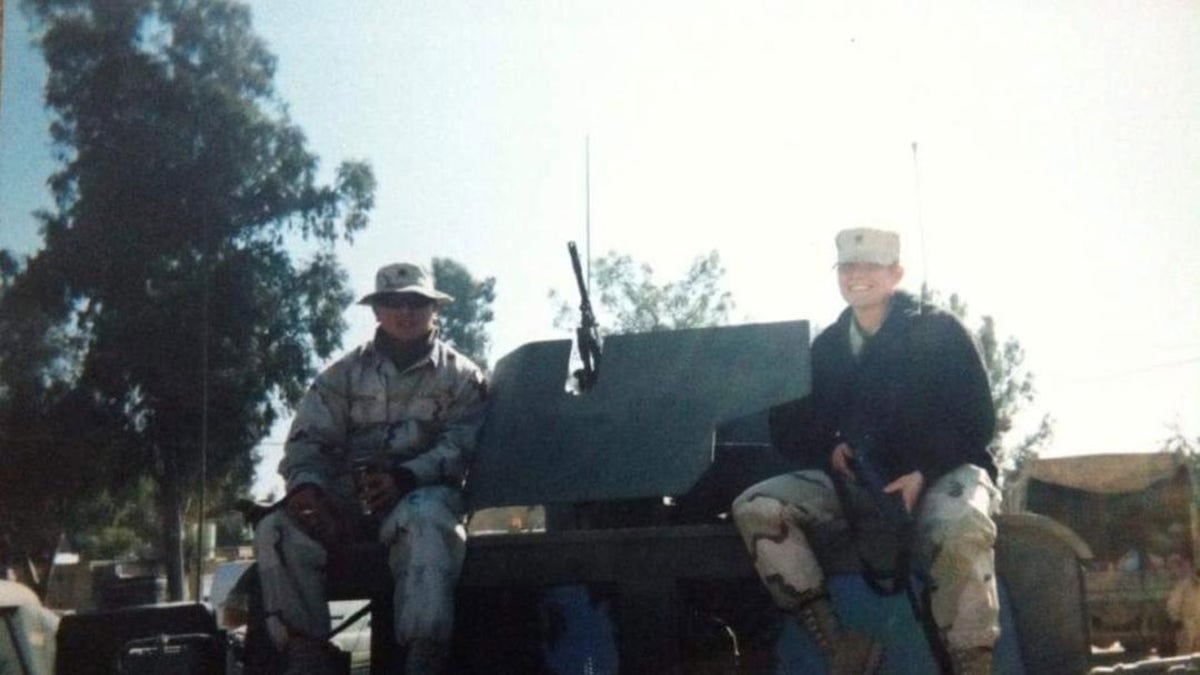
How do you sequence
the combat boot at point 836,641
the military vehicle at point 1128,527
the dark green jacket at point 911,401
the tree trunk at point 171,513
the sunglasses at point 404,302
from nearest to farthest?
the combat boot at point 836,641, the dark green jacket at point 911,401, the sunglasses at point 404,302, the military vehicle at point 1128,527, the tree trunk at point 171,513

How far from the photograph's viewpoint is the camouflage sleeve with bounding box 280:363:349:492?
12.2 feet

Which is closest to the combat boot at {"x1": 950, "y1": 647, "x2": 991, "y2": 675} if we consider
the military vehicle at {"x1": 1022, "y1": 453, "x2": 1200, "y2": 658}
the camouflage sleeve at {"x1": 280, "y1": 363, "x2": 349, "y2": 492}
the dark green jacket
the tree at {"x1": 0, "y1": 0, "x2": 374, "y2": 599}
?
the dark green jacket

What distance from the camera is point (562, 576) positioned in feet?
10.7

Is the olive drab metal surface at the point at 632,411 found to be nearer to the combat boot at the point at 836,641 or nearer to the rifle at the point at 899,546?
the rifle at the point at 899,546

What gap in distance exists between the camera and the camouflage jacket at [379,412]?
378 cm

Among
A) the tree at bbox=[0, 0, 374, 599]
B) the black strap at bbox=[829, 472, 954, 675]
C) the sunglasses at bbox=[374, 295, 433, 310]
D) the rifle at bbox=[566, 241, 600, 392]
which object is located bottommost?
the black strap at bbox=[829, 472, 954, 675]

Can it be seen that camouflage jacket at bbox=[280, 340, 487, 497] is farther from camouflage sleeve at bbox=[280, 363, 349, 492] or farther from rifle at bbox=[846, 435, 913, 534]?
rifle at bbox=[846, 435, 913, 534]

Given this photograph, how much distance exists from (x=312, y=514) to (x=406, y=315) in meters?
0.66

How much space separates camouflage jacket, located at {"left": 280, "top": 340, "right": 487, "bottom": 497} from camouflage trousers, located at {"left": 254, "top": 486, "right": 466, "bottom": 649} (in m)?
0.26

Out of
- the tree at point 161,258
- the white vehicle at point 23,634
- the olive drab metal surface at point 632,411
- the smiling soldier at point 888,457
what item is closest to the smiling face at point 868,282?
the smiling soldier at point 888,457

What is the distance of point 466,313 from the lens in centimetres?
530

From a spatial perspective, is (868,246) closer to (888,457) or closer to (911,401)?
(911,401)

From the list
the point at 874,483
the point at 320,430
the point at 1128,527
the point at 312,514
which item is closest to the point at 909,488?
the point at 874,483

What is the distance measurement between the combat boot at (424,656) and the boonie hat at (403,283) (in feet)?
3.33
